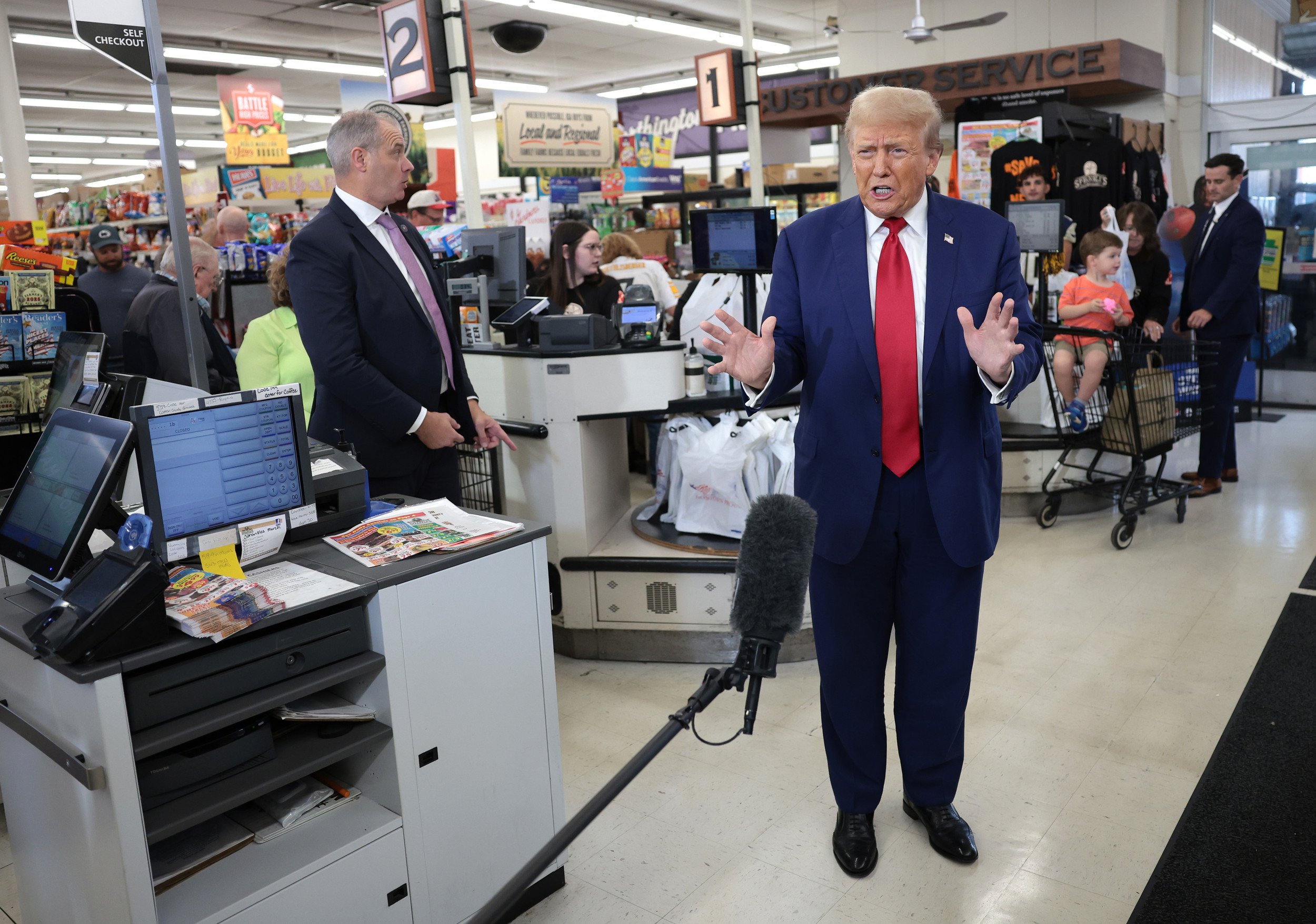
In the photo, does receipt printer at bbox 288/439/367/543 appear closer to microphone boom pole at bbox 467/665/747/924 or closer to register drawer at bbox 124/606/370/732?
register drawer at bbox 124/606/370/732

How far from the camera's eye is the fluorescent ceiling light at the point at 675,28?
12.6 meters

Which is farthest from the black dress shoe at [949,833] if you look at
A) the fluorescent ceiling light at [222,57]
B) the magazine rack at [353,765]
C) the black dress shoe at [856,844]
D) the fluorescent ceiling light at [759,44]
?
the fluorescent ceiling light at [222,57]

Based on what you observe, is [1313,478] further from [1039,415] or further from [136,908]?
[136,908]

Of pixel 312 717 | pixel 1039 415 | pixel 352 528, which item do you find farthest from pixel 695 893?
pixel 1039 415

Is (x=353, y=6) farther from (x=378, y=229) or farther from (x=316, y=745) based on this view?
(x=316, y=745)

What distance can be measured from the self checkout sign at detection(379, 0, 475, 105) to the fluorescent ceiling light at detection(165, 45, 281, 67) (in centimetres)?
835

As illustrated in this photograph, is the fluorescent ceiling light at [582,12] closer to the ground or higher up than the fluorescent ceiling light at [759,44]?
closer to the ground

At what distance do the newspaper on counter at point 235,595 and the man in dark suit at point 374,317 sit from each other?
2.61ft

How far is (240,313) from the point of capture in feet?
18.6

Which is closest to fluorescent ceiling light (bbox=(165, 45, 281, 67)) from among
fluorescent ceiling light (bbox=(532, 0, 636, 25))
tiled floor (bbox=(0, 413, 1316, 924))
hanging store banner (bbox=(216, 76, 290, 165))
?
hanging store banner (bbox=(216, 76, 290, 165))

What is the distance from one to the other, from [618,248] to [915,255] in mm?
4781

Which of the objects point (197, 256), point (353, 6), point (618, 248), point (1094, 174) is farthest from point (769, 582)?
point (353, 6)

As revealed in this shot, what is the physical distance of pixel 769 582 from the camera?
1135mm

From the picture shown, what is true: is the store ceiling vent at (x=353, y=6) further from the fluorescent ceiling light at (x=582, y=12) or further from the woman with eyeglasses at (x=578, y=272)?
the woman with eyeglasses at (x=578, y=272)
